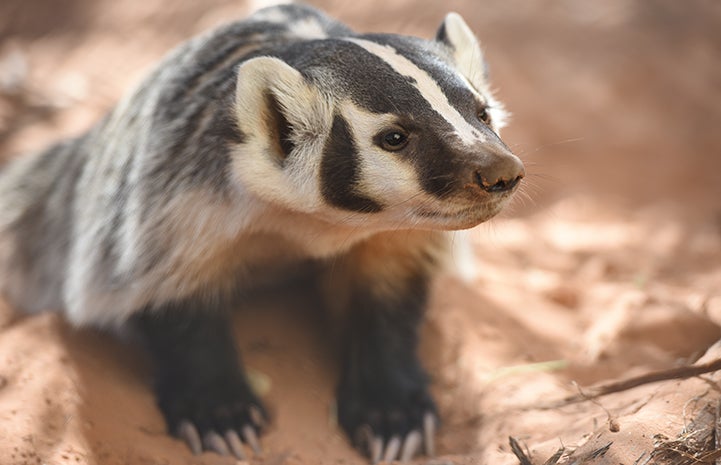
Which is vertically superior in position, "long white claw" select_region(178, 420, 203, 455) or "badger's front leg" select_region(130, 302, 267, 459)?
"badger's front leg" select_region(130, 302, 267, 459)

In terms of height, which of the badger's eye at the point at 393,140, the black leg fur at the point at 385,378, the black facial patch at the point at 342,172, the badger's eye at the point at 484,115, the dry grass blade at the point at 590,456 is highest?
the badger's eye at the point at 484,115

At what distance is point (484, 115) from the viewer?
1.97 m

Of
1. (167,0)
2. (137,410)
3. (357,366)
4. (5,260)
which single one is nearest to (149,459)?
(137,410)

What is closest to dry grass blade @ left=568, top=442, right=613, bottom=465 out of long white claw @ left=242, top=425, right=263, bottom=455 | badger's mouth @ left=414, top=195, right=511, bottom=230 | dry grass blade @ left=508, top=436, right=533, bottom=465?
dry grass blade @ left=508, top=436, right=533, bottom=465

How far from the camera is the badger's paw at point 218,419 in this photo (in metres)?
2.28

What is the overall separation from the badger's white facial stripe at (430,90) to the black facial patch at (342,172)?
0.18 m

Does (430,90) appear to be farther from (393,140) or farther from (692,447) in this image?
(692,447)

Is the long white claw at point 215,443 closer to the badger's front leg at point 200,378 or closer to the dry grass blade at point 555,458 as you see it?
the badger's front leg at point 200,378

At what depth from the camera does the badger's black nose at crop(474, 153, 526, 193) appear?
5.54ft

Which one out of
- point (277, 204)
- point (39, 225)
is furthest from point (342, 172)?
point (39, 225)

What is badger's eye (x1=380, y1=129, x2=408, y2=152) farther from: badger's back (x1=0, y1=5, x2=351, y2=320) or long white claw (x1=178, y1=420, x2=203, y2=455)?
long white claw (x1=178, y1=420, x2=203, y2=455)

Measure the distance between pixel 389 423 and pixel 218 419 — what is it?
19.6 inches

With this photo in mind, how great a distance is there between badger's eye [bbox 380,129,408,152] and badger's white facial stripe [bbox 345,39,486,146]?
0.31ft

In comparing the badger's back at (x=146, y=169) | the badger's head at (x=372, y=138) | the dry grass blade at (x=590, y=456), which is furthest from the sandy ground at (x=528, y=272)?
the badger's head at (x=372, y=138)
